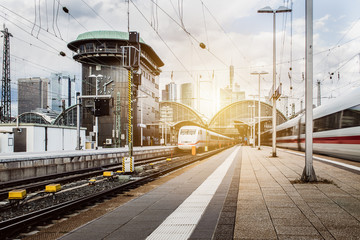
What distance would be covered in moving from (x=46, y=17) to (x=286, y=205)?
13.7 m

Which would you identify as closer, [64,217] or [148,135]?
[64,217]

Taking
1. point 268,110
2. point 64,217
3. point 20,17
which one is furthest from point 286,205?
point 268,110

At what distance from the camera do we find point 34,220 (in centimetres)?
593

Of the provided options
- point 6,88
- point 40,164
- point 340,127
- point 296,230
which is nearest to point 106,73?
point 6,88

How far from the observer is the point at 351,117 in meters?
14.0

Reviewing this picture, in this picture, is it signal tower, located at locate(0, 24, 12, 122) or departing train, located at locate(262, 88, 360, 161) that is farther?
signal tower, located at locate(0, 24, 12, 122)

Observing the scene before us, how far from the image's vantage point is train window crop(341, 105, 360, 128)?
522 inches

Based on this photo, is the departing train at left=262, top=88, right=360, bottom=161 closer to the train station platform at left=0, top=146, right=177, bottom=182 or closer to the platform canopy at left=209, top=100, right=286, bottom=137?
the train station platform at left=0, top=146, right=177, bottom=182

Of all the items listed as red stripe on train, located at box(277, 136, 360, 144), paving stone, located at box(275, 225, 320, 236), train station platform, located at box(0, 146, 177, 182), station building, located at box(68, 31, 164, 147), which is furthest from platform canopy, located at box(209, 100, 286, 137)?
paving stone, located at box(275, 225, 320, 236)

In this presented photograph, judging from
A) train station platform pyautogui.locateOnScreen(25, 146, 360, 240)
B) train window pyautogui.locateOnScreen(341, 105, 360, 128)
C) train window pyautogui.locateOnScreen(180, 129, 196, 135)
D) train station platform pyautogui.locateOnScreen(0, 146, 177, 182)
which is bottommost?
train station platform pyautogui.locateOnScreen(0, 146, 177, 182)

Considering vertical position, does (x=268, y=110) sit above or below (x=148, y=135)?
above

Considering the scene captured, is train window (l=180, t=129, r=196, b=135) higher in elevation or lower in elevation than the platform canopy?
lower

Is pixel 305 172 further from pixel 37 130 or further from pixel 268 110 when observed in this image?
pixel 268 110

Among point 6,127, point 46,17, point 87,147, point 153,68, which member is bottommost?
point 87,147
